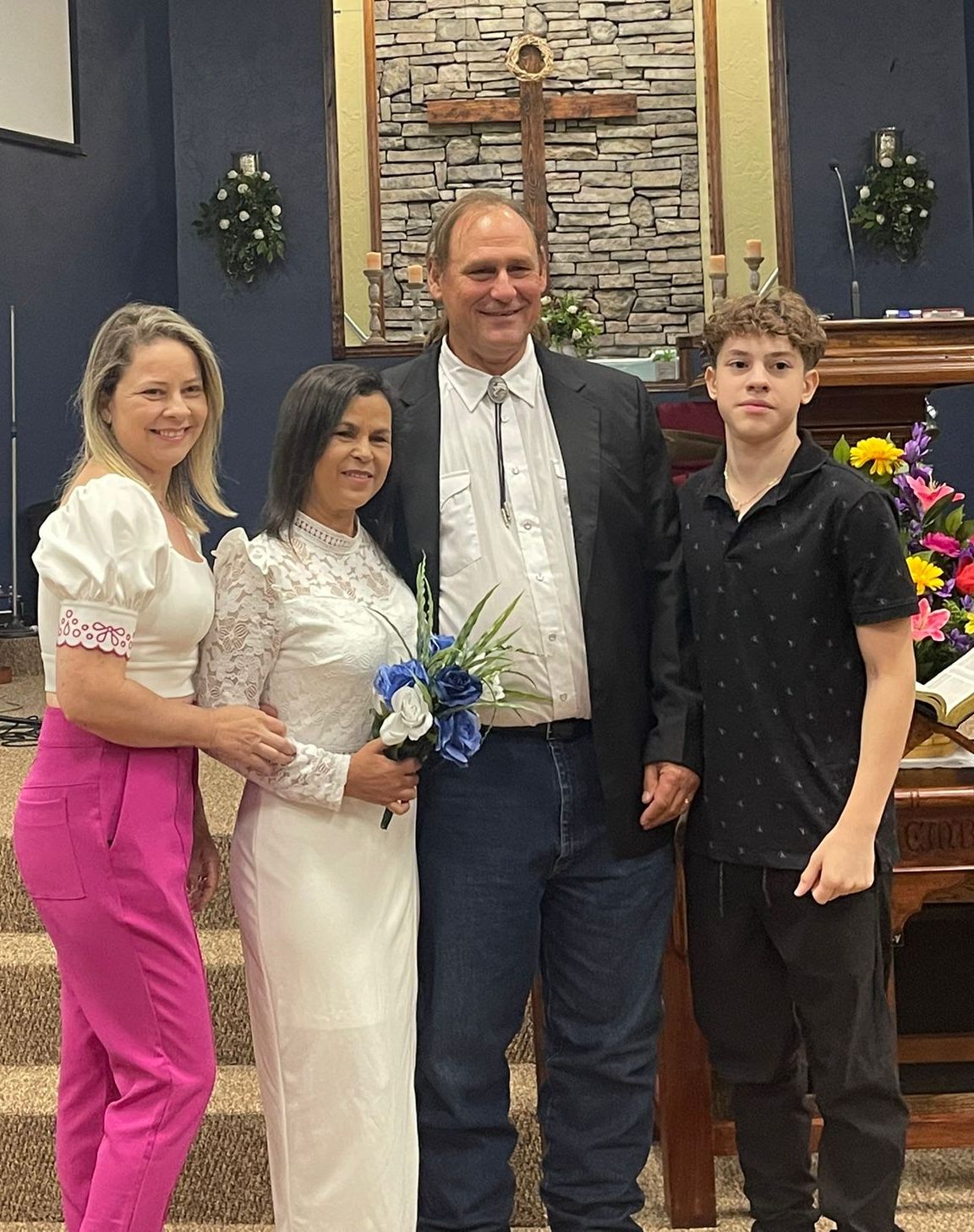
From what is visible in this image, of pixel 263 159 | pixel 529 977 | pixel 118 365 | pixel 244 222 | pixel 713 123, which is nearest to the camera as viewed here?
pixel 118 365

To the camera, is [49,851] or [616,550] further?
[616,550]

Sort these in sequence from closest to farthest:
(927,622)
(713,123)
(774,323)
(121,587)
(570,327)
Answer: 1. (121,587)
2. (774,323)
3. (927,622)
4. (570,327)
5. (713,123)

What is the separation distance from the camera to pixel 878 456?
2.77 meters

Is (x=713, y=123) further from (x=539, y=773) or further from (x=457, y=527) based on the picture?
(x=539, y=773)

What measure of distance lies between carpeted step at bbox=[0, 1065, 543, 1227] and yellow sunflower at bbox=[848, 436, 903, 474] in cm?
136

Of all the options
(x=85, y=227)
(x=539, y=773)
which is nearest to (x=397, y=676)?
(x=539, y=773)

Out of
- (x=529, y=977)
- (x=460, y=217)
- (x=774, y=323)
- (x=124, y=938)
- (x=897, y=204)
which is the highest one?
(x=897, y=204)

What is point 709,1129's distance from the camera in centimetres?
256

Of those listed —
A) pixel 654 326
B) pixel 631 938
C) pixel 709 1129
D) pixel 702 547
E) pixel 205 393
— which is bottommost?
pixel 709 1129

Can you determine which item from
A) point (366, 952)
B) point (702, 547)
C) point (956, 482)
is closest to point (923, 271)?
point (956, 482)

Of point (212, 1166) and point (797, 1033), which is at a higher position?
point (797, 1033)

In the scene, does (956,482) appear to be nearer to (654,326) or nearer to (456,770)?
(654,326)

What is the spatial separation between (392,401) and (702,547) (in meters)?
0.52

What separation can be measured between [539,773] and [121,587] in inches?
26.3
